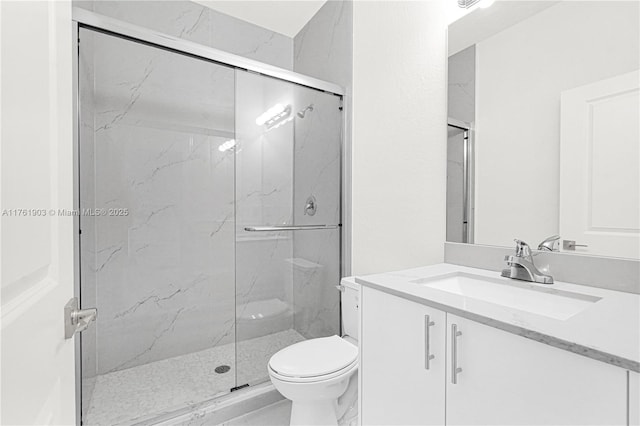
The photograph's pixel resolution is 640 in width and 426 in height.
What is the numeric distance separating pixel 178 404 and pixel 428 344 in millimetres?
1426

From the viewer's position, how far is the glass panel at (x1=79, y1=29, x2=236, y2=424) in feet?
6.03

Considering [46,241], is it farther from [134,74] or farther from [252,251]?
[134,74]

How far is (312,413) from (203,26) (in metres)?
2.55

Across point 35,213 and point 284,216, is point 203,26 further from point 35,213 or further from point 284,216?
point 35,213

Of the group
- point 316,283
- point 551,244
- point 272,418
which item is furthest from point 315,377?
point 551,244

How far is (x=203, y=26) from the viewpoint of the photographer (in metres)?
2.33

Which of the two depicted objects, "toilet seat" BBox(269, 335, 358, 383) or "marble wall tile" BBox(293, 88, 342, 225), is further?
"marble wall tile" BBox(293, 88, 342, 225)

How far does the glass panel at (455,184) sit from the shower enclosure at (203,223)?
2.29 ft

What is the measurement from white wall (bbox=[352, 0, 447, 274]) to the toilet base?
2.57 feet

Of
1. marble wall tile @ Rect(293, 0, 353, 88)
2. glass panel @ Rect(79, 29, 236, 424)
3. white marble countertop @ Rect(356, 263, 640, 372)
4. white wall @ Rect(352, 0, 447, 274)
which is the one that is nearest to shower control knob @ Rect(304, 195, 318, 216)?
white wall @ Rect(352, 0, 447, 274)

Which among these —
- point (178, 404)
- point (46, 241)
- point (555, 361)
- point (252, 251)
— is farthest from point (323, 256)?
point (46, 241)

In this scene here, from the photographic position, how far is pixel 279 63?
269cm

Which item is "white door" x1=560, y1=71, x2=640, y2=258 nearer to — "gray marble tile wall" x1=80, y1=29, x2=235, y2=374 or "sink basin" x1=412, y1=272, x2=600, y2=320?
"sink basin" x1=412, y1=272, x2=600, y2=320

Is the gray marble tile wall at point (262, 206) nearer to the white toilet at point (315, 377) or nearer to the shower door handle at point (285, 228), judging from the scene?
the shower door handle at point (285, 228)
